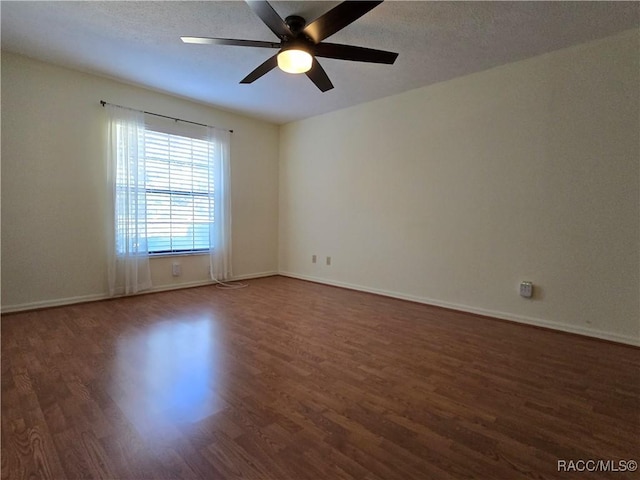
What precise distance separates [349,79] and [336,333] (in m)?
2.76

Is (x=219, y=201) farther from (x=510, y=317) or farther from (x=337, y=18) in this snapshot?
(x=510, y=317)

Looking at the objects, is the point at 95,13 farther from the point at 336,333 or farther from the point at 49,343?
the point at 336,333

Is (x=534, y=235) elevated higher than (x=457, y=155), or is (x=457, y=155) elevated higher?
(x=457, y=155)

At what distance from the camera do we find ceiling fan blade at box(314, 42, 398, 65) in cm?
224

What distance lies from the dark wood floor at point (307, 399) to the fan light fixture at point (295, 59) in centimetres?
216

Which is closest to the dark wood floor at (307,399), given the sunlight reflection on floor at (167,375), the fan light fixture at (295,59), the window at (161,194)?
the sunlight reflection on floor at (167,375)

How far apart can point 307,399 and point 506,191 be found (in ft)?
9.12

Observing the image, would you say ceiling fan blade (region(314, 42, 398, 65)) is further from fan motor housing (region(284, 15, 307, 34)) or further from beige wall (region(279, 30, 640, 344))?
beige wall (region(279, 30, 640, 344))

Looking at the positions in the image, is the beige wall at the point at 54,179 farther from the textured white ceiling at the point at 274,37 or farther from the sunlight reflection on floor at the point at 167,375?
the sunlight reflection on floor at the point at 167,375

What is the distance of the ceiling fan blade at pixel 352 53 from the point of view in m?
2.24

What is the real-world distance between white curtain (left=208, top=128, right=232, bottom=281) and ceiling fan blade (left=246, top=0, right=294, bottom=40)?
8.75 ft

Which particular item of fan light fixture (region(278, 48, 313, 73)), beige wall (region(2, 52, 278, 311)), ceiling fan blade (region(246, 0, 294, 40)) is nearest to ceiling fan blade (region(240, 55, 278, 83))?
fan light fixture (region(278, 48, 313, 73))

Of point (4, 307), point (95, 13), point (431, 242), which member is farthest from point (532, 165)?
point (4, 307)

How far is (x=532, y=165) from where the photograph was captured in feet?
9.68
